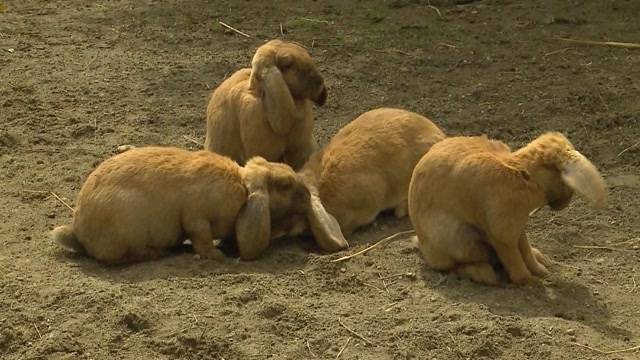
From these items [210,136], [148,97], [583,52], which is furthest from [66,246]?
[583,52]

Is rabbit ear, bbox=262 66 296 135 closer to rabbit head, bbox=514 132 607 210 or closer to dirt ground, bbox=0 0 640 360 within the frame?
dirt ground, bbox=0 0 640 360

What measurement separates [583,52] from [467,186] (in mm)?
4695

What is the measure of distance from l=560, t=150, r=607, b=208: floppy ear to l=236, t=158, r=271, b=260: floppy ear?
6.57 ft

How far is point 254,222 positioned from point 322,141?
2.21 m

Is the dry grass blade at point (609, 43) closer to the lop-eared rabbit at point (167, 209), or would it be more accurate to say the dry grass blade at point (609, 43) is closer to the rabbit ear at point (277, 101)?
the rabbit ear at point (277, 101)

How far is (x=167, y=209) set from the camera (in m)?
7.13

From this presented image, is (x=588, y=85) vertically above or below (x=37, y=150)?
above

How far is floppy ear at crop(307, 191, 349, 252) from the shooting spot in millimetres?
7406

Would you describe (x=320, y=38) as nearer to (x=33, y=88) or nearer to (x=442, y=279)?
(x=33, y=88)

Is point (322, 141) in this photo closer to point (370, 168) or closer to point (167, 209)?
point (370, 168)

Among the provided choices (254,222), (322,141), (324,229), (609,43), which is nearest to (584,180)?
(324,229)

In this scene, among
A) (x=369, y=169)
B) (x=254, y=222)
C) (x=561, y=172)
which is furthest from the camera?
(x=369, y=169)

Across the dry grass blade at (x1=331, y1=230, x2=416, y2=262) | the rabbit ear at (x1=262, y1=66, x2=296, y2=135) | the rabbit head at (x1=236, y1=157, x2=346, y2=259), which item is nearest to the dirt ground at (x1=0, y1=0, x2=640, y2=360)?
the dry grass blade at (x1=331, y1=230, x2=416, y2=262)

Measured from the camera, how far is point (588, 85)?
9.91 metres
